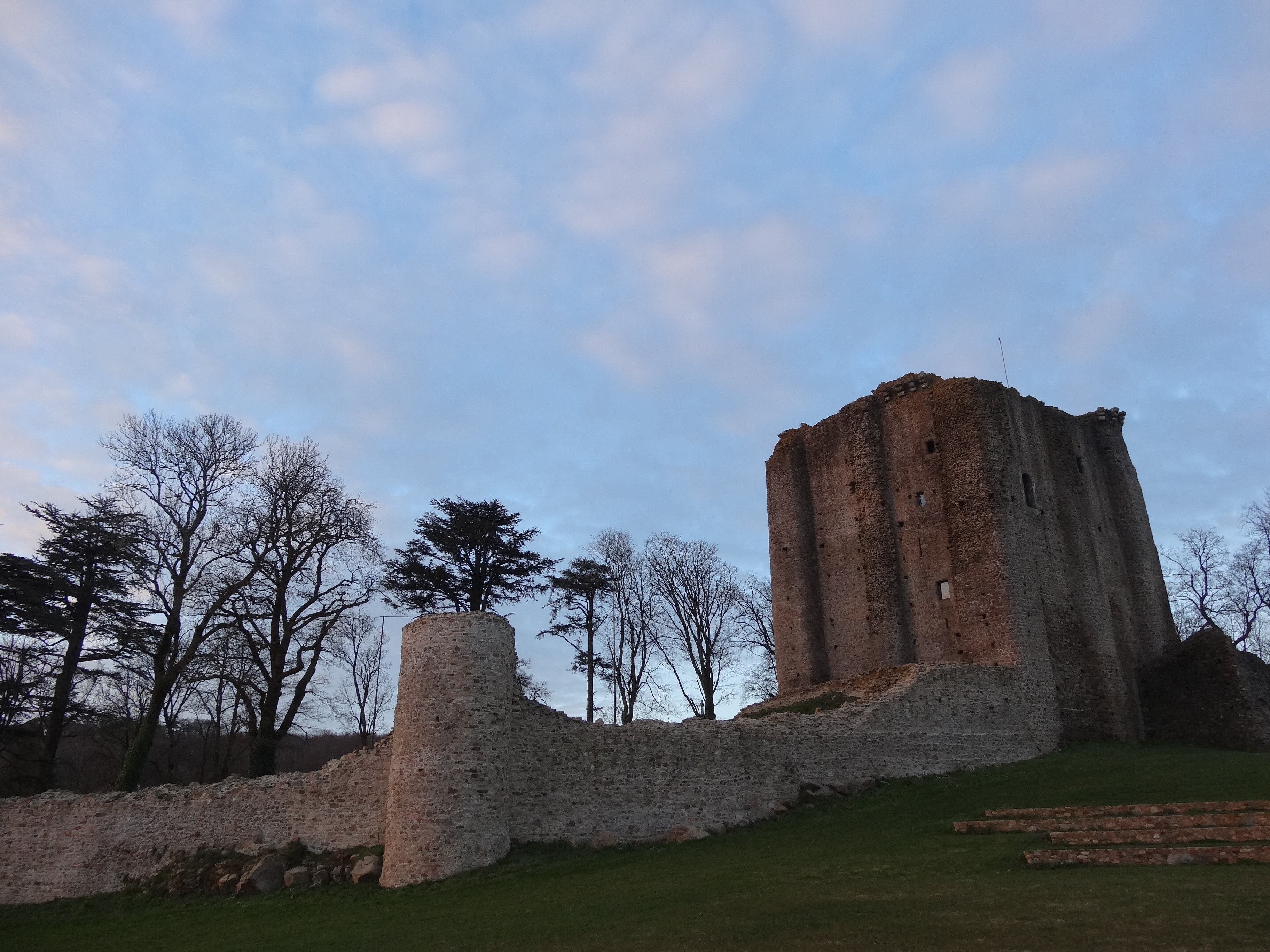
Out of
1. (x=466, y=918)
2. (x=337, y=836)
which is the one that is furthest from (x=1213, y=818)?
(x=337, y=836)

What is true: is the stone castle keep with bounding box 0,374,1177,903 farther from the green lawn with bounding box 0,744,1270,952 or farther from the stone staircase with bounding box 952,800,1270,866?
the stone staircase with bounding box 952,800,1270,866

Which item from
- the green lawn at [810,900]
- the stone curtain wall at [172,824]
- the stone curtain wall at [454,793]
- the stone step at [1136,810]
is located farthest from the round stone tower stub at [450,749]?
the stone step at [1136,810]

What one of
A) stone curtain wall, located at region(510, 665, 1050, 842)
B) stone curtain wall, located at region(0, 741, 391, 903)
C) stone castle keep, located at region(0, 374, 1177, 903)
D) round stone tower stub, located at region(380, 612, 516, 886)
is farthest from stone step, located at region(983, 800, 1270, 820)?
stone curtain wall, located at region(0, 741, 391, 903)

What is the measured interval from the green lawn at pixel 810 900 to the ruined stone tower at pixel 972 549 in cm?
657

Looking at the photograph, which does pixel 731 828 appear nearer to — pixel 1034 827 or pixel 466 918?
pixel 1034 827

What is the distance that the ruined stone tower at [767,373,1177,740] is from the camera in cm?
2622

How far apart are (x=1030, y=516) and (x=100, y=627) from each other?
92.2 ft

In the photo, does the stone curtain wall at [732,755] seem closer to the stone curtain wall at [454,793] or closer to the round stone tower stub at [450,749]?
the stone curtain wall at [454,793]

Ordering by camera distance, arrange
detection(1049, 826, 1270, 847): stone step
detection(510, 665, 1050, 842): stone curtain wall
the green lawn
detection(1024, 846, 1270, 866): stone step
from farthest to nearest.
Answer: detection(510, 665, 1050, 842): stone curtain wall
detection(1049, 826, 1270, 847): stone step
detection(1024, 846, 1270, 866): stone step
the green lawn

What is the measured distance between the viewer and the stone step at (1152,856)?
10.4 m

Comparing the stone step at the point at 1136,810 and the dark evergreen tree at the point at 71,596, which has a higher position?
the dark evergreen tree at the point at 71,596

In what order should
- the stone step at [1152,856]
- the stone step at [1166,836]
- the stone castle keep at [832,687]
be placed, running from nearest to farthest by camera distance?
the stone step at [1152,856], the stone step at [1166,836], the stone castle keep at [832,687]

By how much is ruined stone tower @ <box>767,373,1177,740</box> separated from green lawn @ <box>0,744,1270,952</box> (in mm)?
6569

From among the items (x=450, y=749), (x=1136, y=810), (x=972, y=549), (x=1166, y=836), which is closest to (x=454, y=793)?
(x=450, y=749)
